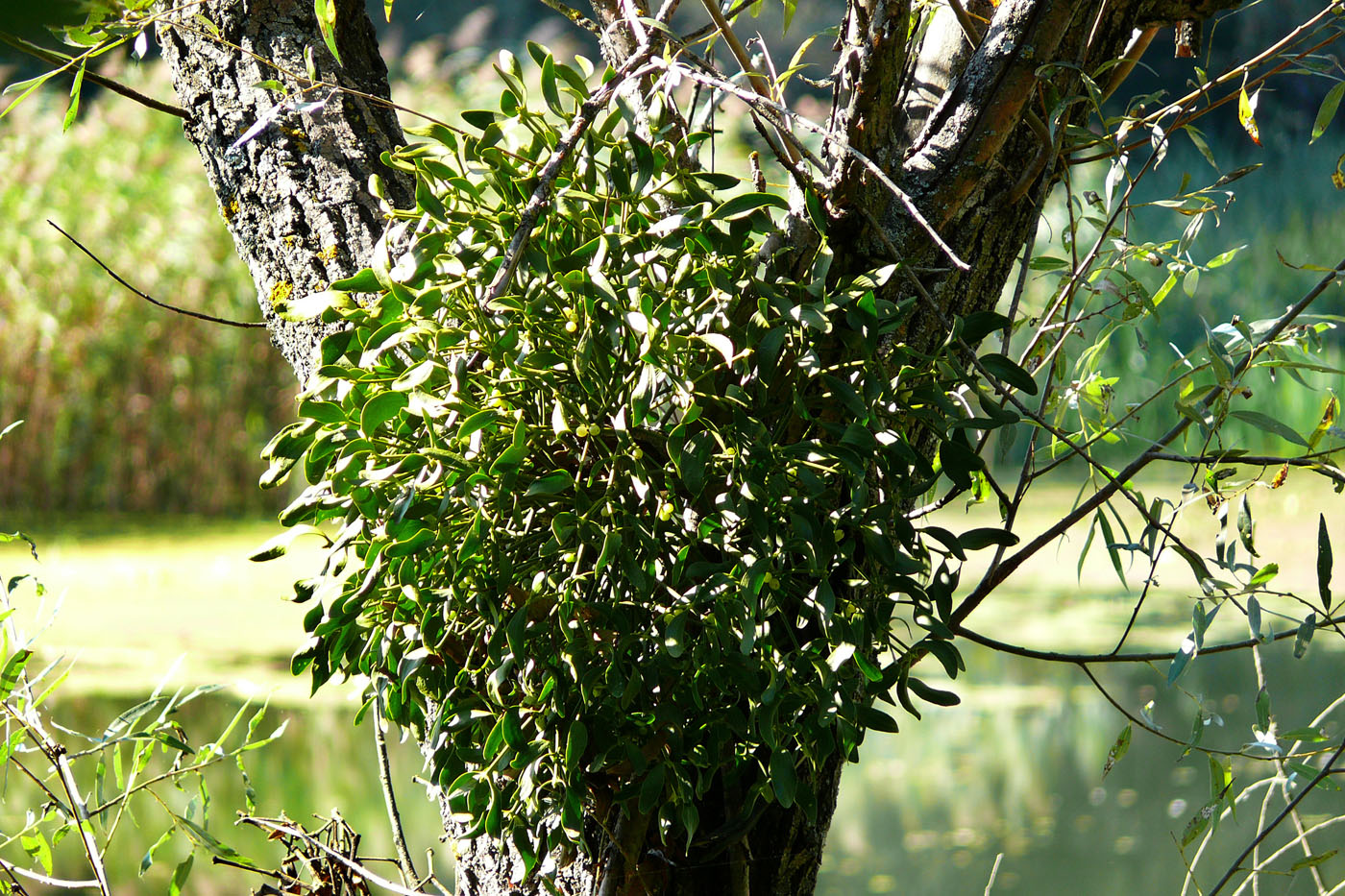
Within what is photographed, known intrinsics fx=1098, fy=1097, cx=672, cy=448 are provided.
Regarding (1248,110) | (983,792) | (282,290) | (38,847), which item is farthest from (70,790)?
(983,792)

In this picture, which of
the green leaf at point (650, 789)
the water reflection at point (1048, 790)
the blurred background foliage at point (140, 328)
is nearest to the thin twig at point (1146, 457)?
the green leaf at point (650, 789)

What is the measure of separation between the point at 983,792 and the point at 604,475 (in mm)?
1902

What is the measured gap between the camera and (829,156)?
435 millimetres

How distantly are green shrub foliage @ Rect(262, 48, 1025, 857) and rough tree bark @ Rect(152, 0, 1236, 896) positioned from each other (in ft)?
0.18

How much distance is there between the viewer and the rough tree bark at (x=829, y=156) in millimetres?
432

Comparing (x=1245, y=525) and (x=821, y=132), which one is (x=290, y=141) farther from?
(x=1245, y=525)

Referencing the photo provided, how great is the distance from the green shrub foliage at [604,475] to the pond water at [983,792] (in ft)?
4.91

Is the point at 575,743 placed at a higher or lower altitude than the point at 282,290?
lower

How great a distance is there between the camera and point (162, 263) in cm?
295

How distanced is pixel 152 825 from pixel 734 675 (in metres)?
1.85

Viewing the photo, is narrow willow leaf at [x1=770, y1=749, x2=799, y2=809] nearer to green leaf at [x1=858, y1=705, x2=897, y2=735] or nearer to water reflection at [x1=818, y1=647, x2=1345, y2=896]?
green leaf at [x1=858, y1=705, x2=897, y2=735]

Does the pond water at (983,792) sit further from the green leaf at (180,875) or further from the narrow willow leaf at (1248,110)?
the narrow willow leaf at (1248,110)

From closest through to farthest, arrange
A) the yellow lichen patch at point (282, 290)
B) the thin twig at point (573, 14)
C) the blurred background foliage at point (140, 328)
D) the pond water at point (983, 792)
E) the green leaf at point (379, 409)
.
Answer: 1. the green leaf at point (379, 409)
2. the thin twig at point (573, 14)
3. the yellow lichen patch at point (282, 290)
4. the pond water at point (983, 792)
5. the blurred background foliage at point (140, 328)

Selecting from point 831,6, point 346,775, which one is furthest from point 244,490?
point 831,6
